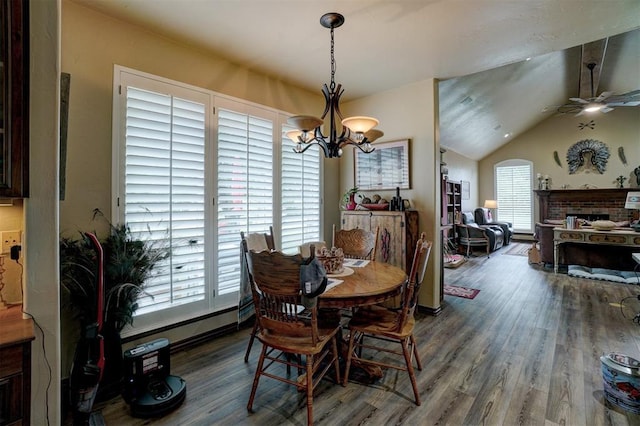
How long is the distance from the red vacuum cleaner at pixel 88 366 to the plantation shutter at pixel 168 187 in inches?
33.3

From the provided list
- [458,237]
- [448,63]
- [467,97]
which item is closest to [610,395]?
[448,63]

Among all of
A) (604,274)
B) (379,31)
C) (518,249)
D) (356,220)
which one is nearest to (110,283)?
(356,220)

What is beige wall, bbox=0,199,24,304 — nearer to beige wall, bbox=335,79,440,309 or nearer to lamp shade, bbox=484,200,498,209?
beige wall, bbox=335,79,440,309

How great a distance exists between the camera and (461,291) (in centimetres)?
443

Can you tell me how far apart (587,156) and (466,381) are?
31.6ft

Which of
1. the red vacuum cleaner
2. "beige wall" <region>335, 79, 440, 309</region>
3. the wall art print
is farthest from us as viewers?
the wall art print

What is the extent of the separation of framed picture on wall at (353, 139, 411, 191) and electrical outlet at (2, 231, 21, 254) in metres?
3.50

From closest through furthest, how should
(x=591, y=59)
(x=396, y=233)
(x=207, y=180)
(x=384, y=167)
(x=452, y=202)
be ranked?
(x=207, y=180)
(x=396, y=233)
(x=384, y=167)
(x=591, y=59)
(x=452, y=202)

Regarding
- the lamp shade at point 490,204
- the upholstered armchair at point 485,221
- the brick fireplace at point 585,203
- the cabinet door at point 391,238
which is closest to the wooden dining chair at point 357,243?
the cabinet door at point 391,238

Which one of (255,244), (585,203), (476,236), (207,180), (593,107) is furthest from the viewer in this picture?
(585,203)

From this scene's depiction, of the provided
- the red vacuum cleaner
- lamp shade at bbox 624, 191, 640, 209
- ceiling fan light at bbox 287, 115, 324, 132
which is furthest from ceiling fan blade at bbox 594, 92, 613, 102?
the red vacuum cleaner

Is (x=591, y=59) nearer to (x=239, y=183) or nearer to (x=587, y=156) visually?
(x=587, y=156)

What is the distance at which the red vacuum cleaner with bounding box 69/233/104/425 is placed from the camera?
1.51 m

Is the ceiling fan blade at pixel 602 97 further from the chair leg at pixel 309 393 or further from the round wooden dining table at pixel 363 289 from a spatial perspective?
the chair leg at pixel 309 393
